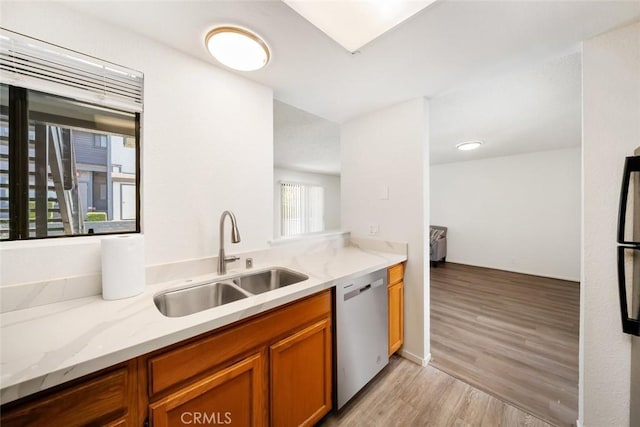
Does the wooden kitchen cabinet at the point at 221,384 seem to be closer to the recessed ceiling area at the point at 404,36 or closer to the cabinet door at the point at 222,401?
the cabinet door at the point at 222,401

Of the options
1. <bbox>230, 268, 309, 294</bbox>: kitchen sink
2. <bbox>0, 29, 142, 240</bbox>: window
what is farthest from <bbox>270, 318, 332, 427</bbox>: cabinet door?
<bbox>0, 29, 142, 240</bbox>: window

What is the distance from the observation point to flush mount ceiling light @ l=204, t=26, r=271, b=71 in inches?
46.8

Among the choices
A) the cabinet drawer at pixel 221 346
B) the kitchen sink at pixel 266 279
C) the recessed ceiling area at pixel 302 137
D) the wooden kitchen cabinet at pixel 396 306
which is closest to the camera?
the cabinet drawer at pixel 221 346

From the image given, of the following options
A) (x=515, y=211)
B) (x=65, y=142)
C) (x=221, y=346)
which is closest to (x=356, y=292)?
(x=221, y=346)

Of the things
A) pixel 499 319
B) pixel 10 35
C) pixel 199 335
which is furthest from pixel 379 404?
pixel 10 35

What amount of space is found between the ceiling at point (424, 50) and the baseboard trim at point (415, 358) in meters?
2.20

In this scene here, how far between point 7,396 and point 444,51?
223cm

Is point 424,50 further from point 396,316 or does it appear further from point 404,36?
point 396,316

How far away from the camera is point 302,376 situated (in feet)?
4.02

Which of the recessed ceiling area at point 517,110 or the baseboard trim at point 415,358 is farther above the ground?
the recessed ceiling area at point 517,110

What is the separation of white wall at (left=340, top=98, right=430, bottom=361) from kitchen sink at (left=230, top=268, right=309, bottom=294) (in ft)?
3.33

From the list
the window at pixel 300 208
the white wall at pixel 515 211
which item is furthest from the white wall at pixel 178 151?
the white wall at pixel 515 211

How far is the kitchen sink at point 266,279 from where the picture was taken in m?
1.49

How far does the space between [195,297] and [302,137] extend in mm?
2621
